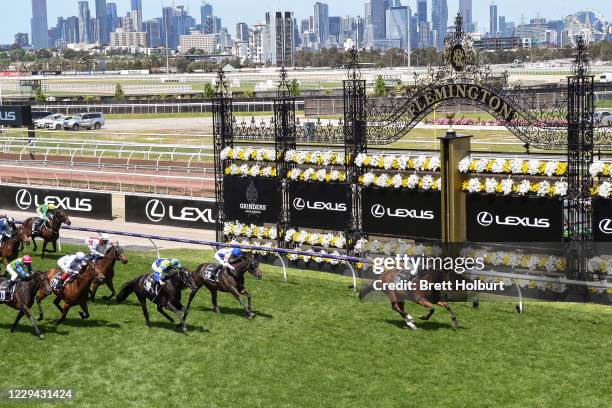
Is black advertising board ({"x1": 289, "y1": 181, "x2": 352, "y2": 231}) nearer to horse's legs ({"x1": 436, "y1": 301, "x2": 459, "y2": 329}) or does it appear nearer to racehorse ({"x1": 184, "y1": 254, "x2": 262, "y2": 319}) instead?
racehorse ({"x1": 184, "y1": 254, "x2": 262, "y2": 319})

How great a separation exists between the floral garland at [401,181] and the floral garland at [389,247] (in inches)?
48.9

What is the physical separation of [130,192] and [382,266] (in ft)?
56.8

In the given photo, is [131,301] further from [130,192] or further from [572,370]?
[130,192]

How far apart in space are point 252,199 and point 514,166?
729 cm

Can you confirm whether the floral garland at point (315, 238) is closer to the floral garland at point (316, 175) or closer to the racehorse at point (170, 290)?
the floral garland at point (316, 175)

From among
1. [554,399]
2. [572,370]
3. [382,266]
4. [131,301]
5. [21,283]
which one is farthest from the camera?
[131,301]

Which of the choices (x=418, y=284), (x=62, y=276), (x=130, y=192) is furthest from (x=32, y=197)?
(x=418, y=284)

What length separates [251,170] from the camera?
79.0 ft

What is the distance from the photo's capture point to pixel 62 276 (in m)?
16.8

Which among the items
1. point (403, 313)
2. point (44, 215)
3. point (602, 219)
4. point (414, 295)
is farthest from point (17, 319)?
point (602, 219)

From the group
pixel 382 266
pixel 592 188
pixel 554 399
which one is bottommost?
pixel 554 399

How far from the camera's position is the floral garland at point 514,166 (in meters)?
18.9

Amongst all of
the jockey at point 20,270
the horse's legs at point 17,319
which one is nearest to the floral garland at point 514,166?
Result: the jockey at point 20,270

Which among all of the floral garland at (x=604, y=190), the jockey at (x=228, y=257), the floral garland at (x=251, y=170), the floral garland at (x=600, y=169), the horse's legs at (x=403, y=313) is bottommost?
the horse's legs at (x=403, y=313)
